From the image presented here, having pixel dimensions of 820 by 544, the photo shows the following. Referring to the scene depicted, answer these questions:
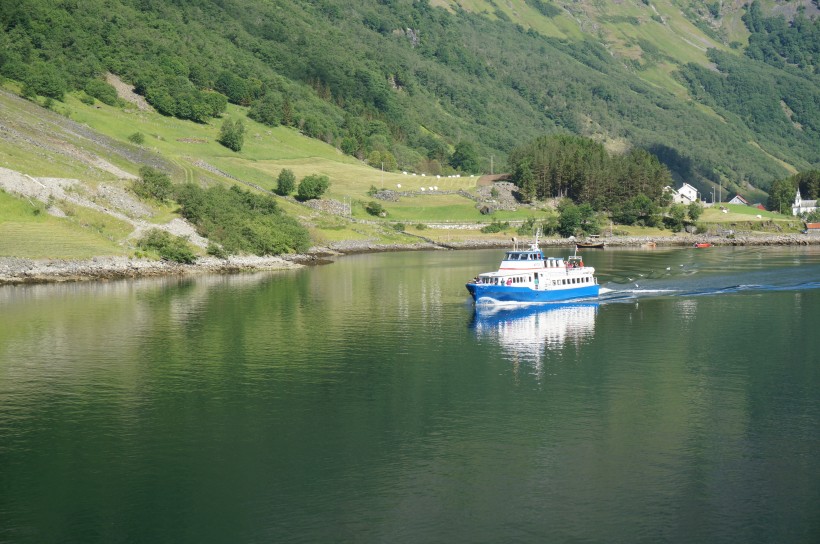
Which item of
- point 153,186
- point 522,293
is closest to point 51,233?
point 153,186

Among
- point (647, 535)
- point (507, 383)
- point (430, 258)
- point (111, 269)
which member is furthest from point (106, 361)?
point (430, 258)

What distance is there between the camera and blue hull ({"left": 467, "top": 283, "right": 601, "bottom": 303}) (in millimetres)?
97125

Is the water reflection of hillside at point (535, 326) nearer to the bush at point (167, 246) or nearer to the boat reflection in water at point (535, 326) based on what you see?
the boat reflection in water at point (535, 326)

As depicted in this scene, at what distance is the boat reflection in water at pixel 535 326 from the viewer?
244 feet

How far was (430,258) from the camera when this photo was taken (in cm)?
16788

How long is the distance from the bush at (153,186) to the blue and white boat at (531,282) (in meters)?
72.1

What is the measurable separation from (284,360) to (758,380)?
33.6 m

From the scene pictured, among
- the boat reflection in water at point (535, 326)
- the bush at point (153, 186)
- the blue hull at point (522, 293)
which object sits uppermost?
the bush at point (153, 186)

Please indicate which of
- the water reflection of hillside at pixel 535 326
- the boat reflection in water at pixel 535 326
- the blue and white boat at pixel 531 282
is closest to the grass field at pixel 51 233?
the blue and white boat at pixel 531 282

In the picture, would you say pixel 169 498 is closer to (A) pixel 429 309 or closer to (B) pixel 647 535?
(B) pixel 647 535

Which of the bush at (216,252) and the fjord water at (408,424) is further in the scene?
the bush at (216,252)

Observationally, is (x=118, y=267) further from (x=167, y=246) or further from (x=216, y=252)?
(x=216, y=252)

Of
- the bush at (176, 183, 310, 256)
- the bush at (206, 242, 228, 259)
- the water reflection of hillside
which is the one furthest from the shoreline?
the water reflection of hillside

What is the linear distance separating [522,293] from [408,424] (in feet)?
165
